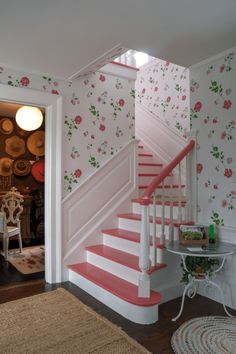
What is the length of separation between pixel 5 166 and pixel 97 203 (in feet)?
9.79

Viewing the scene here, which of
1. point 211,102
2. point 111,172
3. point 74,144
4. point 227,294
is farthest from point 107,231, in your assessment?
point 211,102

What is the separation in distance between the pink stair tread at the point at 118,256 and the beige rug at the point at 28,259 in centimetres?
88

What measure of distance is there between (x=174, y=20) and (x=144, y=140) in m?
2.68

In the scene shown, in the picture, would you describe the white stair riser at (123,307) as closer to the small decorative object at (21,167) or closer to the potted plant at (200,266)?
the potted plant at (200,266)

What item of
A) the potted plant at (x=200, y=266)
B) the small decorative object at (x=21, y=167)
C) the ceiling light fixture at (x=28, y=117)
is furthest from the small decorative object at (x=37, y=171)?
the potted plant at (x=200, y=266)

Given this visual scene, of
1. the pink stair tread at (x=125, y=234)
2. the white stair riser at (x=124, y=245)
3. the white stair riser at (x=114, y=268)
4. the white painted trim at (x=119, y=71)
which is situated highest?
the white painted trim at (x=119, y=71)

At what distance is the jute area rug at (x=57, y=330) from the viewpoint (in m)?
1.90

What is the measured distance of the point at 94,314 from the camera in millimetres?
2357

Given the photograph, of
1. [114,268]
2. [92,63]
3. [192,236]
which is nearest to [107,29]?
[92,63]

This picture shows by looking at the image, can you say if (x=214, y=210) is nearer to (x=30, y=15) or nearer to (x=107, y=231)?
(x=107, y=231)

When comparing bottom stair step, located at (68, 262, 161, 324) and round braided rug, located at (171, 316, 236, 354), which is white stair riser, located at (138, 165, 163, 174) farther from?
round braided rug, located at (171, 316, 236, 354)

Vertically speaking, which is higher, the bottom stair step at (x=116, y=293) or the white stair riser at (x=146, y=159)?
the white stair riser at (x=146, y=159)

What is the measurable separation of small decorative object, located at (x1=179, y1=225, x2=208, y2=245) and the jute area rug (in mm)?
919

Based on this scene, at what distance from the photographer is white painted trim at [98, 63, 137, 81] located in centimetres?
349
